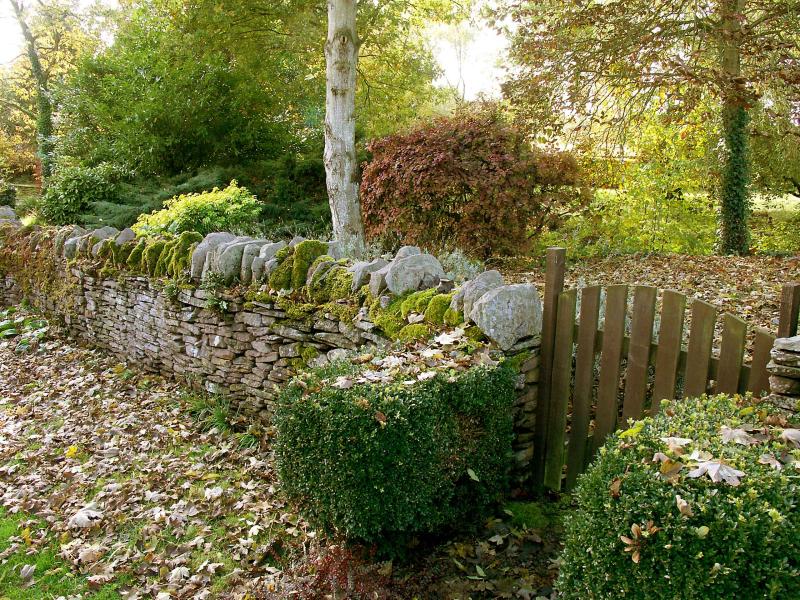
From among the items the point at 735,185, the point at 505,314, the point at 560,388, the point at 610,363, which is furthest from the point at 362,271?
the point at 735,185

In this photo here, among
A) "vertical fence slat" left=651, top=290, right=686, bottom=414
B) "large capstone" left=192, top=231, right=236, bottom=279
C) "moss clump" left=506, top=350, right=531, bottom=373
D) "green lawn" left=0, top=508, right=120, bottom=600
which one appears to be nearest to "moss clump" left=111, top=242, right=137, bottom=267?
"large capstone" left=192, top=231, right=236, bottom=279

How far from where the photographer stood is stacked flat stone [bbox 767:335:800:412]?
2.34 meters

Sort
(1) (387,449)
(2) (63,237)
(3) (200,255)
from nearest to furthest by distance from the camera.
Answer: (1) (387,449) < (3) (200,255) < (2) (63,237)

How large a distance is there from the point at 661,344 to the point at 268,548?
2552 mm

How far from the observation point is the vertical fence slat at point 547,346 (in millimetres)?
3531

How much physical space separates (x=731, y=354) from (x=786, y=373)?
17.1 inches

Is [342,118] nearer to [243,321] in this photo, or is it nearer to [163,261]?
[163,261]

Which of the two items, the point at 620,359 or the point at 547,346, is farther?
the point at 547,346

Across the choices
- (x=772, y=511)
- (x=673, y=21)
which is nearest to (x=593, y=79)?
(x=673, y=21)

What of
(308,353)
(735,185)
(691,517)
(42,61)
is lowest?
(308,353)

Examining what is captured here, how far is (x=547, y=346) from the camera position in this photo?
11.9 feet

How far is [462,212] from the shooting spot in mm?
8188

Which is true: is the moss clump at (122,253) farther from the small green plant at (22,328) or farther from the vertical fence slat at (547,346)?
the vertical fence slat at (547,346)

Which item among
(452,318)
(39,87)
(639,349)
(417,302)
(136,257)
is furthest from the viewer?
(39,87)
